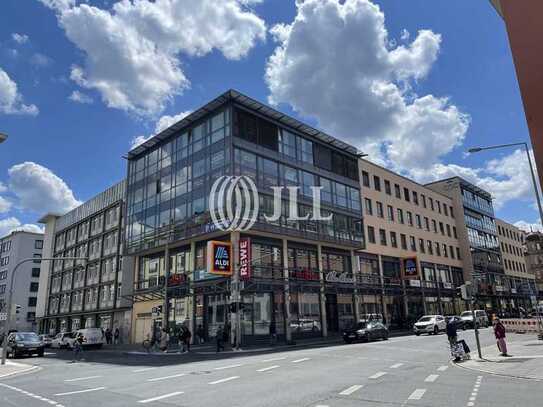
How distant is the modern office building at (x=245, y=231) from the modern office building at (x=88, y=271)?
6.21 m

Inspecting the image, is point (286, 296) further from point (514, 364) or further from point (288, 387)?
point (288, 387)

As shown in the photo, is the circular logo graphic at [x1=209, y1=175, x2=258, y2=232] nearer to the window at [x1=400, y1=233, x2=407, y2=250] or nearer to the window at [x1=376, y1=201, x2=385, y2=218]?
the window at [x1=376, y1=201, x2=385, y2=218]

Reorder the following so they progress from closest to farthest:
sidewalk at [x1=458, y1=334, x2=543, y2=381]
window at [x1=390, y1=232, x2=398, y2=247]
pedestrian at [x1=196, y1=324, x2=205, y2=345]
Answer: sidewalk at [x1=458, y1=334, x2=543, y2=381] < pedestrian at [x1=196, y1=324, x2=205, y2=345] < window at [x1=390, y1=232, x2=398, y2=247]

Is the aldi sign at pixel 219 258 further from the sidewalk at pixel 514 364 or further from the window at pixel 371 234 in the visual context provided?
the window at pixel 371 234

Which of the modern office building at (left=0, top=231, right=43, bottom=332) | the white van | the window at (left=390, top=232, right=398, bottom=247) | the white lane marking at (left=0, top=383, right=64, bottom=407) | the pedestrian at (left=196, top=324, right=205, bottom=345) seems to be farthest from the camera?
the modern office building at (left=0, top=231, right=43, bottom=332)

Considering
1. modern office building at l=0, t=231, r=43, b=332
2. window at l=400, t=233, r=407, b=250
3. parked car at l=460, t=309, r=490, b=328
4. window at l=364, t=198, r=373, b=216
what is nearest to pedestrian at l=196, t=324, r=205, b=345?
window at l=364, t=198, r=373, b=216

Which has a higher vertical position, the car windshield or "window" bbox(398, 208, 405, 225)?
"window" bbox(398, 208, 405, 225)

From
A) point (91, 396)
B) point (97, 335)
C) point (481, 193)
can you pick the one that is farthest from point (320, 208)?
point (481, 193)

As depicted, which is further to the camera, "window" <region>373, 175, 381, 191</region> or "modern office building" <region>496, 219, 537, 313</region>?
"modern office building" <region>496, 219, 537, 313</region>

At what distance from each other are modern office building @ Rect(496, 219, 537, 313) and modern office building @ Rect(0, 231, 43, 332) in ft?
275

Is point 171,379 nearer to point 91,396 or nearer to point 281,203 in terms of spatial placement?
point 91,396

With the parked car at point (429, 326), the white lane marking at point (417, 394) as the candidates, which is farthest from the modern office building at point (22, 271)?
the white lane marking at point (417, 394)

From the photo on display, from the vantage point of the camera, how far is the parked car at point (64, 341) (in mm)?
40250

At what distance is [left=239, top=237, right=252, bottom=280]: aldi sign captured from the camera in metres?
30.3
